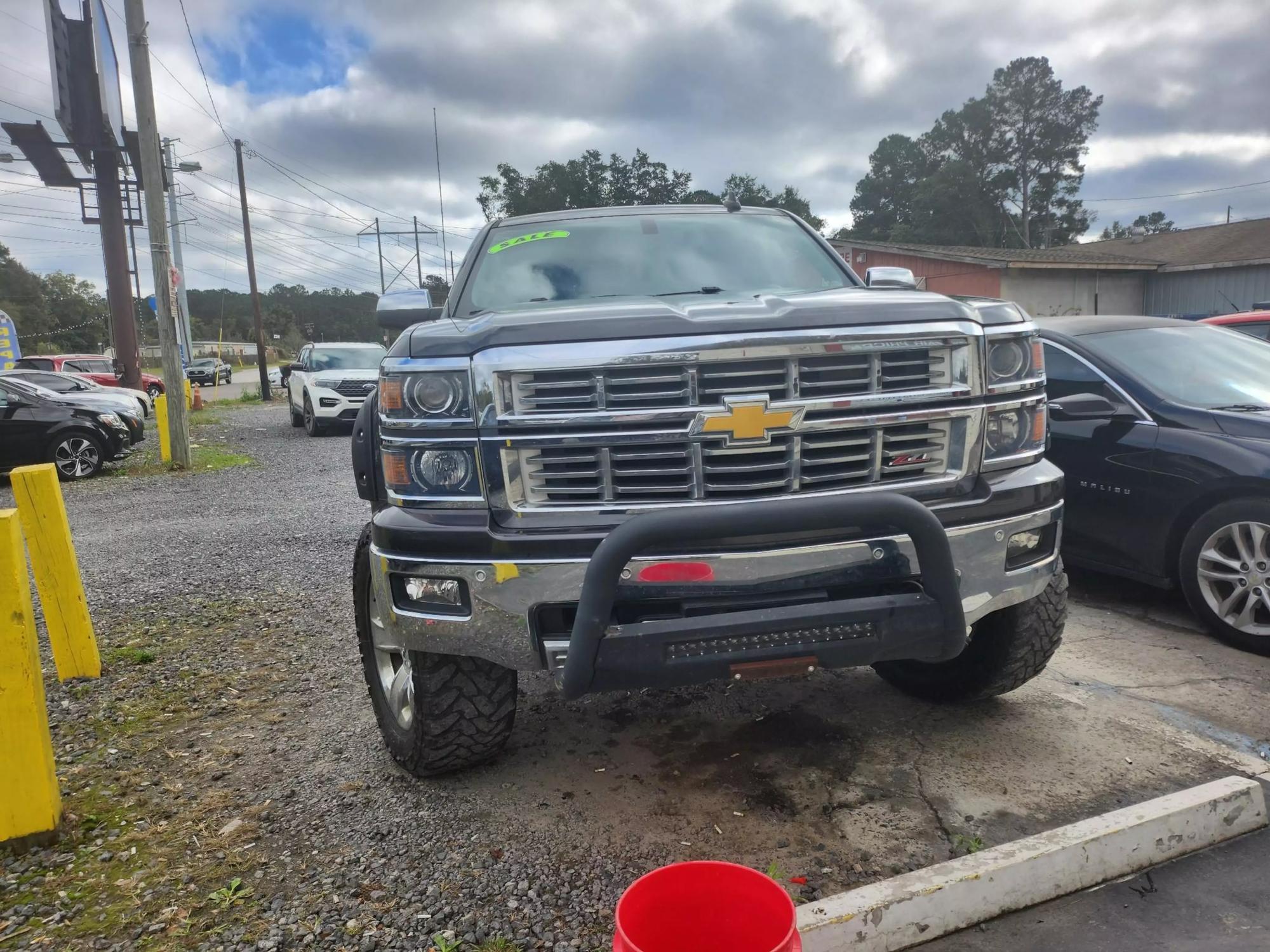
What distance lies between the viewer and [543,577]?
242 cm

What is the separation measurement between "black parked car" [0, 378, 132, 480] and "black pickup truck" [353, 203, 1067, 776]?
10.8 m

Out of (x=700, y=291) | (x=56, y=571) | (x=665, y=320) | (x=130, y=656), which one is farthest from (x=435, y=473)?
(x=130, y=656)

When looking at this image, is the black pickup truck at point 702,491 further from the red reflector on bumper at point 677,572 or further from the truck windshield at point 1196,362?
the truck windshield at point 1196,362

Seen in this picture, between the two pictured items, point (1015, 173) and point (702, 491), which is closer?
point (702, 491)

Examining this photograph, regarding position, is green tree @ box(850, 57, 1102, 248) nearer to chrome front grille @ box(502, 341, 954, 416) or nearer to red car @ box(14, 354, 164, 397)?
red car @ box(14, 354, 164, 397)

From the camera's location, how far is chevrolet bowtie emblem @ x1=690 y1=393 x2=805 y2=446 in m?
2.45

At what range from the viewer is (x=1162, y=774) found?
2979 mm

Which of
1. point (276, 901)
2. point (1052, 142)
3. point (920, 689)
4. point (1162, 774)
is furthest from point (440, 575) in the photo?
point (1052, 142)

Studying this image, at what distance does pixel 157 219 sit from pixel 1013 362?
12557 millimetres

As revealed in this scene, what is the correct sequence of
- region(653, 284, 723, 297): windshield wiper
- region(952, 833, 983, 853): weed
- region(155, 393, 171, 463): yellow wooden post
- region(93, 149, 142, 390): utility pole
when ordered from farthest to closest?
region(93, 149, 142, 390): utility pole
region(155, 393, 171, 463): yellow wooden post
region(653, 284, 723, 297): windshield wiper
region(952, 833, 983, 853): weed

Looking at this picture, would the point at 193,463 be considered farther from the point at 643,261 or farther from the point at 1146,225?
the point at 1146,225

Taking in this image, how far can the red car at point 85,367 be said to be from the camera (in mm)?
24609

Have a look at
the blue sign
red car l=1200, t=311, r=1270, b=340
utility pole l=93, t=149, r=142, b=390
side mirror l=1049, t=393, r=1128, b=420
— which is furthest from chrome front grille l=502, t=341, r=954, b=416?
utility pole l=93, t=149, r=142, b=390

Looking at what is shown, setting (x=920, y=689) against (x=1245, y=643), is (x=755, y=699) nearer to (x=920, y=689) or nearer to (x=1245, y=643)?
(x=920, y=689)
